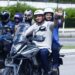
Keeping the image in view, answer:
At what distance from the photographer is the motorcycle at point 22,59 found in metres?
9.37

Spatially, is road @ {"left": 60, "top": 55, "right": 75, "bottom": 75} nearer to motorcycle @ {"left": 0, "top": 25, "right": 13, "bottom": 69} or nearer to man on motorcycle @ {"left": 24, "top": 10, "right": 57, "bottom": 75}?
motorcycle @ {"left": 0, "top": 25, "right": 13, "bottom": 69}

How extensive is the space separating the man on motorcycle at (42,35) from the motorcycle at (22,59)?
0.40 feet

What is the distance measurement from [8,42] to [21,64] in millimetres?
935

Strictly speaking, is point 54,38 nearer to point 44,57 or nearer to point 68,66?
point 44,57

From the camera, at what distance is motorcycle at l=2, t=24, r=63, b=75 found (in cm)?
937

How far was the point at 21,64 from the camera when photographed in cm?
950

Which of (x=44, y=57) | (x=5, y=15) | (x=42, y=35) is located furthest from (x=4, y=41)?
(x=44, y=57)

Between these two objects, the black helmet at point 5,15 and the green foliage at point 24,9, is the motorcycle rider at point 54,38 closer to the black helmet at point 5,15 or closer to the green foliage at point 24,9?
the black helmet at point 5,15

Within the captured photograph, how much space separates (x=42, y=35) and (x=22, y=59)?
0.77 meters

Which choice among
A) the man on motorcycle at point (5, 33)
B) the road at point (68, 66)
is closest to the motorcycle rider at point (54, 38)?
the man on motorcycle at point (5, 33)

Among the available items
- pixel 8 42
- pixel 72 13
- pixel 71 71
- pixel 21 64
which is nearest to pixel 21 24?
pixel 8 42

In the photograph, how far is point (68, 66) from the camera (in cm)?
1515

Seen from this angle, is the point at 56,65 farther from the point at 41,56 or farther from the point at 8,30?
the point at 8,30

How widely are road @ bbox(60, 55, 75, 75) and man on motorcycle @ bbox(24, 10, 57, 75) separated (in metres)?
3.38
